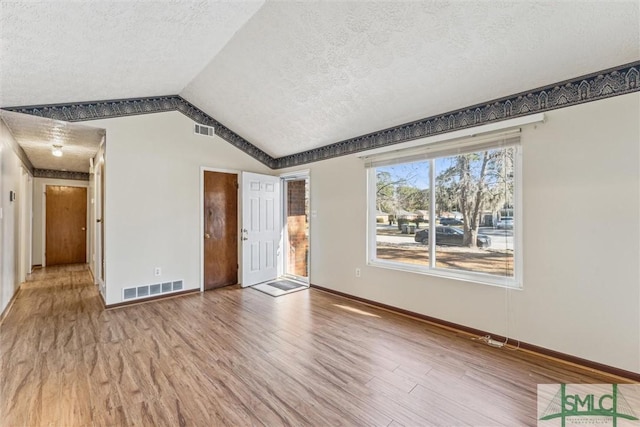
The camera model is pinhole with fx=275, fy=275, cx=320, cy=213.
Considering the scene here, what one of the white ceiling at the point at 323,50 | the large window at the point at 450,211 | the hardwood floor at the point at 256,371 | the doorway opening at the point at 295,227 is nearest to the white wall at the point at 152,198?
the white ceiling at the point at 323,50

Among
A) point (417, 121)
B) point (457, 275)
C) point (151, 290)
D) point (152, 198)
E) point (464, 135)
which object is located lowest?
point (151, 290)

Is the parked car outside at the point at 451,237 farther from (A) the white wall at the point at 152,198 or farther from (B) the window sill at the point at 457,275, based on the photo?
(A) the white wall at the point at 152,198

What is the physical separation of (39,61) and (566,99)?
15.2 ft

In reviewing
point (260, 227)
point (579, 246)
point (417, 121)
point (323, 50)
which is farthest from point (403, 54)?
point (260, 227)

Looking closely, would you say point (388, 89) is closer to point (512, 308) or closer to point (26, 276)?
point (512, 308)

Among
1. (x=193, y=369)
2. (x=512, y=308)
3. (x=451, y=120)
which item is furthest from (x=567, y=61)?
(x=193, y=369)

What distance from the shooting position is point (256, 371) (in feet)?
7.43

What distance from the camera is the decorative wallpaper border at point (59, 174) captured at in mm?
6648

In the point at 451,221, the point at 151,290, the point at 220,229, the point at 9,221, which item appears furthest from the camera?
the point at 220,229

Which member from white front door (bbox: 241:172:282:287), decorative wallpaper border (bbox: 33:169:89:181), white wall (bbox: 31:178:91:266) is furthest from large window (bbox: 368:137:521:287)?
white wall (bbox: 31:178:91:266)

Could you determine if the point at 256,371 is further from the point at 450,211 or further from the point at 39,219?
the point at 39,219

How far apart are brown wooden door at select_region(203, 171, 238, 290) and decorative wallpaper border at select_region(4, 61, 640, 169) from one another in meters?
0.78

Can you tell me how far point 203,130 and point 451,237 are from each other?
4.09m

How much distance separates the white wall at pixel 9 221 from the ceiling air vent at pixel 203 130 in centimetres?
218
